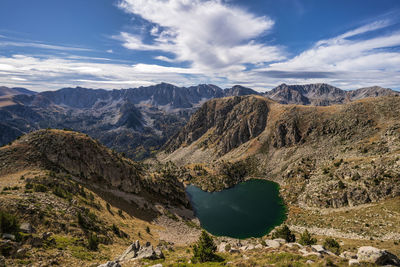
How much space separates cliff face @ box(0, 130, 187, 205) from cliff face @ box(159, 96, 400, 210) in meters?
69.6

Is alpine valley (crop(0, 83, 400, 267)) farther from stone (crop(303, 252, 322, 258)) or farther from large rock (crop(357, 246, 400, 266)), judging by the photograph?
stone (crop(303, 252, 322, 258))

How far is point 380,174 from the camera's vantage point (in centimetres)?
6969

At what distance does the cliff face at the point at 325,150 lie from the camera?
7275 centimetres

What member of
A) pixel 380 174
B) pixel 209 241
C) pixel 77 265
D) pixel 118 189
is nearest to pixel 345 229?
pixel 380 174

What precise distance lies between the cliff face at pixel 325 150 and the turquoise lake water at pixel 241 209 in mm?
9307

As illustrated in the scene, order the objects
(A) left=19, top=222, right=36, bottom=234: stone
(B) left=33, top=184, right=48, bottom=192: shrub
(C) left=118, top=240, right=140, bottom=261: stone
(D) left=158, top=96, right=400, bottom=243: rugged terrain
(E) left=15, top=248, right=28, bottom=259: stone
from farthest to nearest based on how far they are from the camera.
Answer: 1. (D) left=158, top=96, right=400, bottom=243: rugged terrain
2. (B) left=33, top=184, right=48, bottom=192: shrub
3. (C) left=118, top=240, right=140, bottom=261: stone
4. (A) left=19, top=222, right=36, bottom=234: stone
5. (E) left=15, top=248, right=28, bottom=259: stone

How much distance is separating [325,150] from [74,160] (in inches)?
5467

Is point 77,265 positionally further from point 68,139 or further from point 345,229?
point 345,229

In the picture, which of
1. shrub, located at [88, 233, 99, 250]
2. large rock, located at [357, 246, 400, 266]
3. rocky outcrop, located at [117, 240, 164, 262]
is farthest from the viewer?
→ shrub, located at [88, 233, 99, 250]

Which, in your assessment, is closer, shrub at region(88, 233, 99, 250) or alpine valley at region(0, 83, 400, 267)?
alpine valley at region(0, 83, 400, 267)

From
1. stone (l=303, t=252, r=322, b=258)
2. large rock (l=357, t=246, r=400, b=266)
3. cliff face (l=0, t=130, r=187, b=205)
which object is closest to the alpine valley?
large rock (l=357, t=246, r=400, b=266)

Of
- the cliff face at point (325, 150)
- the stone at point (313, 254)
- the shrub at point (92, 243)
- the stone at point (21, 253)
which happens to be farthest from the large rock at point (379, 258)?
the cliff face at point (325, 150)

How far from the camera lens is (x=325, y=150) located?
12056 centimetres

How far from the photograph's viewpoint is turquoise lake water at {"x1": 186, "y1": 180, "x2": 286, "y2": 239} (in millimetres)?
72688
